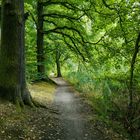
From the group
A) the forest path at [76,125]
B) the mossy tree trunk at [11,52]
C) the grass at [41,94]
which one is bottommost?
the forest path at [76,125]

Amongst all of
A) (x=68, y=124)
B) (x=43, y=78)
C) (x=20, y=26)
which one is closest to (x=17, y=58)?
Answer: (x=20, y=26)

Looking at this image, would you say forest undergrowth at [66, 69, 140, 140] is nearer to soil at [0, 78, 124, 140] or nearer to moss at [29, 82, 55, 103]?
soil at [0, 78, 124, 140]

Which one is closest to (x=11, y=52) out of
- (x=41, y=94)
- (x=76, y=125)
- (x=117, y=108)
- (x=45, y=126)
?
(x=45, y=126)

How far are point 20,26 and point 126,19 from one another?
386 cm

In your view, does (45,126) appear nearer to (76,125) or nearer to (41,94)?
(76,125)

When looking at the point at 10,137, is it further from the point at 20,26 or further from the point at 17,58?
the point at 20,26

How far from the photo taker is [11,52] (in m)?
9.15

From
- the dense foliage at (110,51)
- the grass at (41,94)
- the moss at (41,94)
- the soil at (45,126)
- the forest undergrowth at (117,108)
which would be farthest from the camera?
the moss at (41,94)

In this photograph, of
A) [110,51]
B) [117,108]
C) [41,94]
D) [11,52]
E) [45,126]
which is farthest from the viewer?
[41,94]

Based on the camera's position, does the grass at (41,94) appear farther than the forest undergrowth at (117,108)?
Yes

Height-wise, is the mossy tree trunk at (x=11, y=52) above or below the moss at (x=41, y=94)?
above

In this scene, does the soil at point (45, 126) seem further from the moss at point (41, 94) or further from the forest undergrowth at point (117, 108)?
the moss at point (41, 94)

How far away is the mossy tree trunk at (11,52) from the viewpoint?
907cm

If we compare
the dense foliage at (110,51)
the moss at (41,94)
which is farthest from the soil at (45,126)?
the moss at (41,94)
